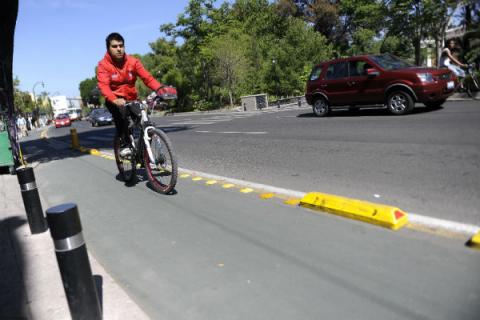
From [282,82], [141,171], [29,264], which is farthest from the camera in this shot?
[282,82]

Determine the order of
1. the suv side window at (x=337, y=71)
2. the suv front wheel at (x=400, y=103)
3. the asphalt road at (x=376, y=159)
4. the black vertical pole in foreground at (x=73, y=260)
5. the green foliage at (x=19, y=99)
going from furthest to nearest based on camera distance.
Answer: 1. the green foliage at (x=19, y=99)
2. the suv side window at (x=337, y=71)
3. the suv front wheel at (x=400, y=103)
4. the asphalt road at (x=376, y=159)
5. the black vertical pole in foreground at (x=73, y=260)

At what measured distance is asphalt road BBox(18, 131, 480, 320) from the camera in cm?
233

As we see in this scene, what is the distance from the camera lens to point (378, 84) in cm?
1090

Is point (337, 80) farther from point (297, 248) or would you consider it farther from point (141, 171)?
point (297, 248)

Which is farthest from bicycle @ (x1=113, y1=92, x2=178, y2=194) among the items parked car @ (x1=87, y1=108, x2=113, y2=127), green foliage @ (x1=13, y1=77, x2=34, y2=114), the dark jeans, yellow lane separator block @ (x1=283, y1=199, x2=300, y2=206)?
green foliage @ (x1=13, y1=77, x2=34, y2=114)

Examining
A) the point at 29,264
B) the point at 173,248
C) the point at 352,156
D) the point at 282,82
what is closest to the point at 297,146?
the point at 352,156

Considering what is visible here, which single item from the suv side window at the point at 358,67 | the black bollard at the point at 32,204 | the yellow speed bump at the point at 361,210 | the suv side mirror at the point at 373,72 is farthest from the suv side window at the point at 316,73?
the black bollard at the point at 32,204

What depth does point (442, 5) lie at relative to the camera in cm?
2617

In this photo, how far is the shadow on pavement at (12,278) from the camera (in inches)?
104

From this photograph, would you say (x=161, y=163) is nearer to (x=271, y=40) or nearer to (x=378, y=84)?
(x=378, y=84)

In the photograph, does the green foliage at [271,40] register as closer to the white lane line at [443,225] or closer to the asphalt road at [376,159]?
the asphalt road at [376,159]

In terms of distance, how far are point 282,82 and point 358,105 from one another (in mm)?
16684

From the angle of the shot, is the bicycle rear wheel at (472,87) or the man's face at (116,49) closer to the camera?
the man's face at (116,49)

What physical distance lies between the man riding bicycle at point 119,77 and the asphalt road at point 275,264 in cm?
159
